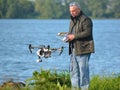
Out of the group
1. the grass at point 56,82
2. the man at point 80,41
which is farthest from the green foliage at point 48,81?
the man at point 80,41

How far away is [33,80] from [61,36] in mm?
1358

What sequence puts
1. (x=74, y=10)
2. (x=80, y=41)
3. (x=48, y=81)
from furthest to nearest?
(x=48, y=81)
(x=80, y=41)
(x=74, y=10)

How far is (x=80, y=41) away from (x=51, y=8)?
118 m

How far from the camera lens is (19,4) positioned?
405 feet

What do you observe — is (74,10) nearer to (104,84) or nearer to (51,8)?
(104,84)

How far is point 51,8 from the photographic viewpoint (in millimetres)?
128500

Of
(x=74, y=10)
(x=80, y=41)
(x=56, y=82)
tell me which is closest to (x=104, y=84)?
(x=56, y=82)

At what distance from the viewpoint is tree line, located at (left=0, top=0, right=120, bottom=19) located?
398 ft

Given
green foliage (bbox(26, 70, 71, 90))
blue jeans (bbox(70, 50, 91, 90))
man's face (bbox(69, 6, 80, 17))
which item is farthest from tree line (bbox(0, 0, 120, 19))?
man's face (bbox(69, 6, 80, 17))

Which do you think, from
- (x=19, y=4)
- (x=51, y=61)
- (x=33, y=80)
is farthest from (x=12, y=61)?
(x=19, y=4)

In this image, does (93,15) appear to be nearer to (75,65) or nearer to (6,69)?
(6,69)

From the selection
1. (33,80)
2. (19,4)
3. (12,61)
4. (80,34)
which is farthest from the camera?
(19,4)

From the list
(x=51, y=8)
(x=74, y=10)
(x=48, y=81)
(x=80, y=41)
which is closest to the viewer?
(x=74, y=10)

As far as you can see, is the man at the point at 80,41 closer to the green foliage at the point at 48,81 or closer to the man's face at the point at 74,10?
the man's face at the point at 74,10
